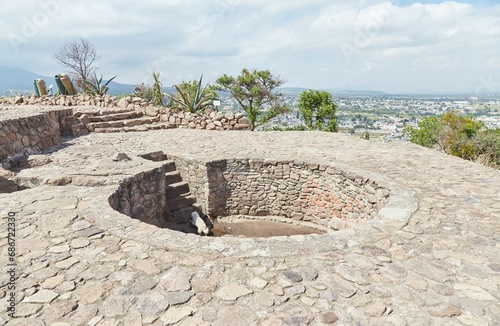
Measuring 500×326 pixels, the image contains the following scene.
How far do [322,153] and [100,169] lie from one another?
5547mm

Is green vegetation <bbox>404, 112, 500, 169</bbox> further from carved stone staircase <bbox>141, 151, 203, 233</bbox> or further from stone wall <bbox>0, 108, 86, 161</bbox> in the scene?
stone wall <bbox>0, 108, 86, 161</bbox>

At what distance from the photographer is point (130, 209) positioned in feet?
20.4

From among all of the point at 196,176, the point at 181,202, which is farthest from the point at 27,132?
the point at 196,176

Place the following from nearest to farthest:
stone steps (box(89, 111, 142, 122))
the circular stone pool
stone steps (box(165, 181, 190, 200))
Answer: the circular stone pool, stone steps (box(165, 181, 190, 200)), stone steps (box(89, 111, 142, 122))

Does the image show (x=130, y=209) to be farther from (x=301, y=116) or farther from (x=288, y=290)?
(x=301, y=116)

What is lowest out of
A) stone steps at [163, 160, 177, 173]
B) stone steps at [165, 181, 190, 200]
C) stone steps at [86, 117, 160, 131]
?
stone steps at [165, 181, 190, 200]

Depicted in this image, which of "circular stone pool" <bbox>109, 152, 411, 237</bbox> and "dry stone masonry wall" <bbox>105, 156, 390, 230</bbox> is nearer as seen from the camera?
"dry stone masonry wall" <bbox>105, 156, 390, 230</bbox>

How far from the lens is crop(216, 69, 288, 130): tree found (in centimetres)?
1942

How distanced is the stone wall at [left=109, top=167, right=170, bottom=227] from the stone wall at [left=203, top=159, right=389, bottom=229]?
4.24 feet

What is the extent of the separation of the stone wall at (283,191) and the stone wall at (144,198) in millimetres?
1293

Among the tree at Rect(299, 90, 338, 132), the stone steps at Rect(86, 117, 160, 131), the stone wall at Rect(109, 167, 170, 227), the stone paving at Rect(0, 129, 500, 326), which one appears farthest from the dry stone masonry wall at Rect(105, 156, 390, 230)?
the tree at Rect(299, 90, 338, 132)

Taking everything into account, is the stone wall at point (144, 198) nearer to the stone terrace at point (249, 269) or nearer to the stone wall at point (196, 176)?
the stone terrace at point (249, 269)

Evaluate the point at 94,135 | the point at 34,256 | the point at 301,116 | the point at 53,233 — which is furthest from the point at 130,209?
the point at 301,116

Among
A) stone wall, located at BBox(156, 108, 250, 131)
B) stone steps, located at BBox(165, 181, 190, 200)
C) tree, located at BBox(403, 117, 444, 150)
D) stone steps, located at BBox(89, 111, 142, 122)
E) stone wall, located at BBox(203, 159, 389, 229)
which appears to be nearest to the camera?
stone wall, located at BBox(203, 159, 389, 229)
